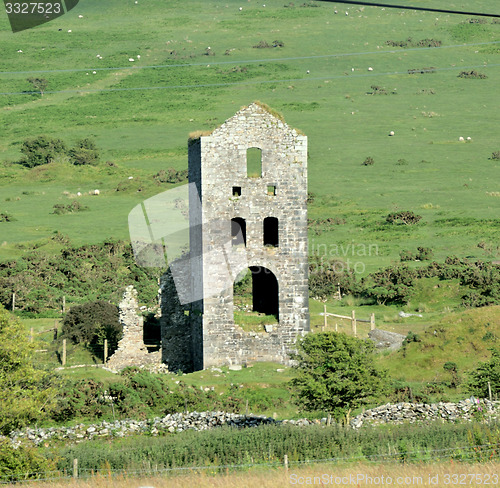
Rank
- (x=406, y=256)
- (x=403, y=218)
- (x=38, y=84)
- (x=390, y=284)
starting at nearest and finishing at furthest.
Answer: (x=390, y=284) < (x=406, y=256) < (x=403, y=218) < (x=38, y=84)

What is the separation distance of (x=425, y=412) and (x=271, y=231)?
10920 mm

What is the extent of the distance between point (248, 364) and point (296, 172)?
247 inches

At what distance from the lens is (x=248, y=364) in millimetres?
30750

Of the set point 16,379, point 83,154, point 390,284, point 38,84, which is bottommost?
point 390,284

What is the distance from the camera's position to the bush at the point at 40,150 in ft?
263

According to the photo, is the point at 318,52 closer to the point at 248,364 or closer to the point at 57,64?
the point at 57,64

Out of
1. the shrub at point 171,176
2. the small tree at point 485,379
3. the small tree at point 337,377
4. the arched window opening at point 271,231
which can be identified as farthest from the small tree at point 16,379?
the shrub at point 171,176

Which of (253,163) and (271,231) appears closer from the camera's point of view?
(271,231)

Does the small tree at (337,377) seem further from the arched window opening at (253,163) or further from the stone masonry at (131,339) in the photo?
the arched window opening at (253,163)

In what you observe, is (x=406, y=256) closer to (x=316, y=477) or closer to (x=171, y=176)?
(x=171, y=176)

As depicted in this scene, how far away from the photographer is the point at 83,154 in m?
79.7

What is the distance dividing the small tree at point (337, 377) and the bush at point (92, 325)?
41.7ft

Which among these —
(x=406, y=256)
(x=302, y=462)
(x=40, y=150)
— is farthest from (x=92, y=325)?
(x=40, y=150)

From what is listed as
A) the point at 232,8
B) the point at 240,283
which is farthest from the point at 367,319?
the point at 232,8
